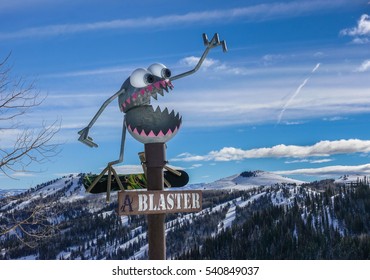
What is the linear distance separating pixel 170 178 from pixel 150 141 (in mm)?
1077

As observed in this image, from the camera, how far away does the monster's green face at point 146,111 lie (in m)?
10.5

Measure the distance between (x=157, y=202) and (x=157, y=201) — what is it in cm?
2

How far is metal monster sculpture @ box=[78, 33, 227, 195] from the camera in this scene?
1051 centimetres

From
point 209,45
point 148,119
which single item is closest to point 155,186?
point 148,119

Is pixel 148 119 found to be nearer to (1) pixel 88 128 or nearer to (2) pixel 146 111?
(2) pixel 146 111

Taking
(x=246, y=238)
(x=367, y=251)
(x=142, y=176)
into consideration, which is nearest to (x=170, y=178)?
(x=142, y=176)

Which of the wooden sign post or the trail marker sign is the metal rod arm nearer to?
the wooden sign post

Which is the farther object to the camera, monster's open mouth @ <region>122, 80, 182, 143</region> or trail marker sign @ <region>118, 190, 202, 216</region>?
monster's open mouth @ <region>122, 80, 182, 143</region>

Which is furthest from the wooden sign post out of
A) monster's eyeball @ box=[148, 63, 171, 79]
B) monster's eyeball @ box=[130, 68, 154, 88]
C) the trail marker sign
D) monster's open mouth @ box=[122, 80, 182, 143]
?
monster's eyeball @ box=[148, 63, 171, 79]

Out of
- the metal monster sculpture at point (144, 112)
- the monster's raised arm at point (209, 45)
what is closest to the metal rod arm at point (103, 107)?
the metal monster sculpture at point (144, 112)

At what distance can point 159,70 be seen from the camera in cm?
1075

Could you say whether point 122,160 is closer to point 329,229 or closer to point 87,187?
point 87,187

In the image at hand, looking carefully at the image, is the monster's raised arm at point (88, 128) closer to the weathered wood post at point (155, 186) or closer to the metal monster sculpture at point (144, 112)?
the metal monster sculpture at point (144, 112)

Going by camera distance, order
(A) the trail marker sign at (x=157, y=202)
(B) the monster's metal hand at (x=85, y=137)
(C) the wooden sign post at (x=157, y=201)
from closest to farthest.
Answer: (A) the trail marker sign at (x=157, y=202) → (C) the wooden sign post at (x=157, y=201) → (B) the monster's metal hand at (x=85, y=137)
